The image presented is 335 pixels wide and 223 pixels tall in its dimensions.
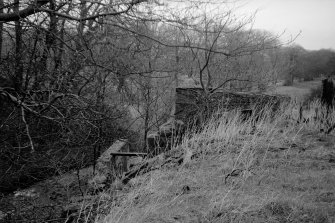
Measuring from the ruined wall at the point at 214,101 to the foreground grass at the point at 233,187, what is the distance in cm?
219

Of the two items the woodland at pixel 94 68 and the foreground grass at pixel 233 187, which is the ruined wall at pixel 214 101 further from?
the foreground grass at pixel 233 187

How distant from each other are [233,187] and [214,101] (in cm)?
487

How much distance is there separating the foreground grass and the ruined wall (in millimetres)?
2194

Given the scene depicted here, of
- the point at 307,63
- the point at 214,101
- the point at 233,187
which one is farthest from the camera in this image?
the point at 307,63

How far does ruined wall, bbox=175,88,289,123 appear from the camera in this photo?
783 centimetres

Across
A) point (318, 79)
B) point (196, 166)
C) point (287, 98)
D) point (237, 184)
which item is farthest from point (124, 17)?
point (318, 79)

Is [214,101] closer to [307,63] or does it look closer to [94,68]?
[94,68]

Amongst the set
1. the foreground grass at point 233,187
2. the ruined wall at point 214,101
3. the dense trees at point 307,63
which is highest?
the dense trees at point 307,63

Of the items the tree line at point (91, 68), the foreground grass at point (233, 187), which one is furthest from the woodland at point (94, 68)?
the foreground grass at point (233, 187)

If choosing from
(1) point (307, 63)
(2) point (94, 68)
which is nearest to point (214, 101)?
(2) point (94, 68)

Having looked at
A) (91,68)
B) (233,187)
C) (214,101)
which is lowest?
(233,187)

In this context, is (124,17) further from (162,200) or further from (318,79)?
(318,79)

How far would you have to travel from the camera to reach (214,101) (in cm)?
805

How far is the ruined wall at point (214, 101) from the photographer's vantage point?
783cm
